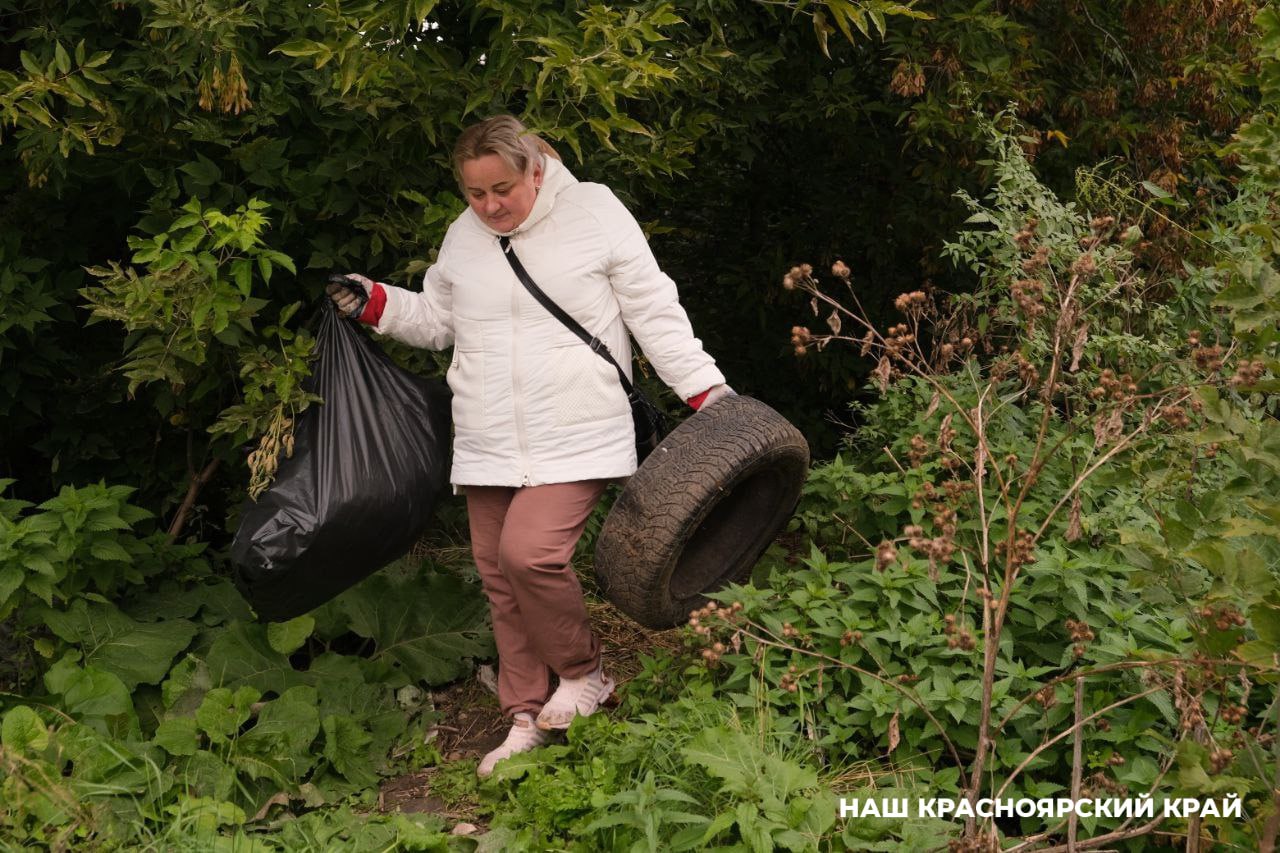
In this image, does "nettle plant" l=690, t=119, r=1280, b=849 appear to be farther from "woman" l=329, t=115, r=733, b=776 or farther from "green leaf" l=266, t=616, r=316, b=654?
"green leaf" l=266, t=616, r=316, b=654

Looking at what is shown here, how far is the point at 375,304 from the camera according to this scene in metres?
3.86

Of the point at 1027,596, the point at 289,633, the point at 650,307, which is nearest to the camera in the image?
the point at 1027,596

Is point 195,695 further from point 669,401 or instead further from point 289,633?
point 669,401

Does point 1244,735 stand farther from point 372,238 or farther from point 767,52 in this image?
point 767,52

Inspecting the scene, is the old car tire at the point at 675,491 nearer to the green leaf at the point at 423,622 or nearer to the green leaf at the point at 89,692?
the green leaf at the point at 423,622

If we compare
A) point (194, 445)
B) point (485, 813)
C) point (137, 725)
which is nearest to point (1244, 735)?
point (485, 813)

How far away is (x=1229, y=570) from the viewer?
8.23 ft

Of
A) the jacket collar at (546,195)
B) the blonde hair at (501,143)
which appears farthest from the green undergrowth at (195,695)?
the blonde hair at (501,143)

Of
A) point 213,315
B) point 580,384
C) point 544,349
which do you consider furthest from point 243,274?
point 580,384

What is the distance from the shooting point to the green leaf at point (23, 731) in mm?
3488

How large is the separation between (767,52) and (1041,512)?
2.30 metres

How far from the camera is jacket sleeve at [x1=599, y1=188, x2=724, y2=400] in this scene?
145 inches

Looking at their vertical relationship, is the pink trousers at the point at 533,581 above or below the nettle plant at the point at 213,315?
below

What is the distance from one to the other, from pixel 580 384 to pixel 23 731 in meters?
1.78
